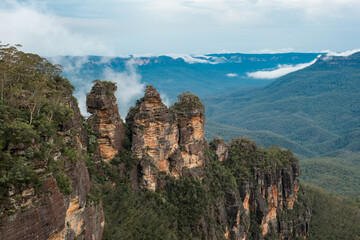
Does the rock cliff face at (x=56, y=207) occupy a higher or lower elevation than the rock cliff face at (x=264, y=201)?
higher

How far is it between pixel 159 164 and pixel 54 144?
68.5 feet

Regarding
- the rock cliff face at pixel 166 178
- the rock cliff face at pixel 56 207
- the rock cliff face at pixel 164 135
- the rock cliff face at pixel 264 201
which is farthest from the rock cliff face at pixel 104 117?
the rock cliff face at pixel 264 201

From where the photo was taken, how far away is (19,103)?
19.9 meters

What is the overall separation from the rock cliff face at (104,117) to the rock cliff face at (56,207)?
997 centimetres

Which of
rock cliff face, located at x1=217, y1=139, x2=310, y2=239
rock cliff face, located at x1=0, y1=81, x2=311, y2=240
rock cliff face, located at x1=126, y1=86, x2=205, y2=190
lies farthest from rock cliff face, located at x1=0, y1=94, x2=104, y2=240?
rock cliff face, located at x1=217, y1=139, x2=310, y2=239

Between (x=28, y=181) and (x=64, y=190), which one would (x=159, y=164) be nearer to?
(x=64, y=190)

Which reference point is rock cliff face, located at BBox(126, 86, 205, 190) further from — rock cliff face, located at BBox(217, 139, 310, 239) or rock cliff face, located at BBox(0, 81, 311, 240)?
rock cliff face, located at BBox(217, 139, 310, 239)

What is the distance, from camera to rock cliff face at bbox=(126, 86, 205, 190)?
118ft

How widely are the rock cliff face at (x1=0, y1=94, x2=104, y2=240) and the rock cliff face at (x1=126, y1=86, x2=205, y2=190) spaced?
475 inches

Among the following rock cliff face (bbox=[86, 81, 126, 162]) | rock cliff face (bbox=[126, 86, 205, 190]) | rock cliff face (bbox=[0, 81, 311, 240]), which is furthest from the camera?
rock cliff face (bbox=[126, 86, 205, 190])

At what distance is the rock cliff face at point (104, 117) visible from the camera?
32531 millimetres

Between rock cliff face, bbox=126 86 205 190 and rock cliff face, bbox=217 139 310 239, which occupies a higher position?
rock cliff face, bbox=126 86 205 190

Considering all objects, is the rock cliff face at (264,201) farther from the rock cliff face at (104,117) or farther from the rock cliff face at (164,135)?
the rock cliff face at (104,117)

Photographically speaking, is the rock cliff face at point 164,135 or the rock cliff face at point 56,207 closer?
the rock cliff face at point 56,207
